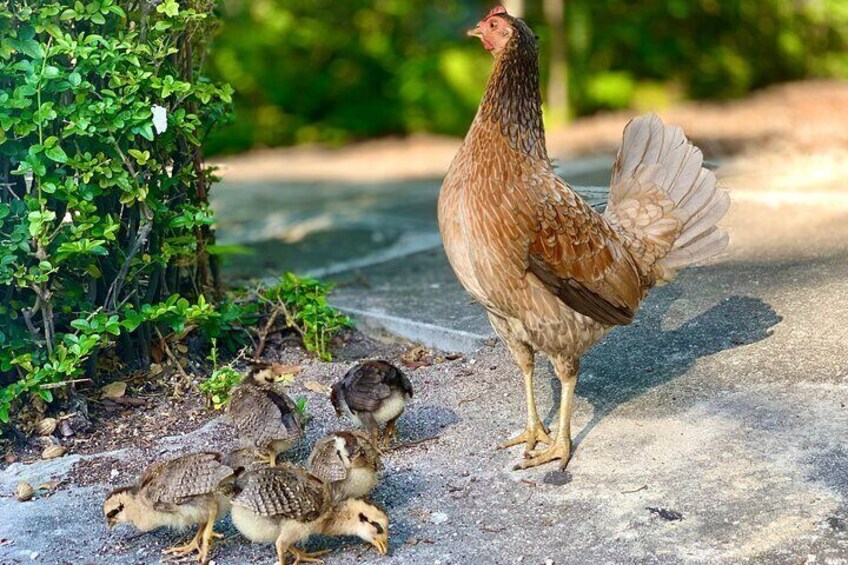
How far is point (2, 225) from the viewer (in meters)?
5.74

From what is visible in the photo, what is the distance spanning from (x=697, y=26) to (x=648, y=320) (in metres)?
11.5

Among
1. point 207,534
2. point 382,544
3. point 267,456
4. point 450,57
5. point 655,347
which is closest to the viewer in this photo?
point 382,544

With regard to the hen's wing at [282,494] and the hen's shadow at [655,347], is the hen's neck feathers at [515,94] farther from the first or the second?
the hen's wing at [282,494]

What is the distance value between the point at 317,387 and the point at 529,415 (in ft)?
4.75

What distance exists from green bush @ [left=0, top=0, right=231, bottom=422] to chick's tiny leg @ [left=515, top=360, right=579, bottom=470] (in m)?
2.00

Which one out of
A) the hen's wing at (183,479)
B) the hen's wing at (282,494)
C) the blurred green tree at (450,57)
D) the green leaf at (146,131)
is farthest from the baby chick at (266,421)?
the blurred green tree at (450,57)

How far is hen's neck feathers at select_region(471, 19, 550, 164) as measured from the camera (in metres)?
5.30

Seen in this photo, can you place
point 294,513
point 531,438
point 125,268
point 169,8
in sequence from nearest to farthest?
point 294,513 < point 531,438 < point 169,8 < point 125,268

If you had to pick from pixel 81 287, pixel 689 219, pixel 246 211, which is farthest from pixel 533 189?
pixel 246 211

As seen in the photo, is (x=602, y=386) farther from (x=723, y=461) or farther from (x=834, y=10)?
(x=834, y=10)

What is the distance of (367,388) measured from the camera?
5672 mm

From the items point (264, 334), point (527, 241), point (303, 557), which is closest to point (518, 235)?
point (527, 241)

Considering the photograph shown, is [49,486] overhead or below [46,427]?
below

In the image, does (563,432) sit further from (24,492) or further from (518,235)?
(24,492)
